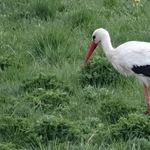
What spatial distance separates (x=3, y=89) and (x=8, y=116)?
0.96 m

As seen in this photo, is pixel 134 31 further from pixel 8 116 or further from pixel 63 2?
pixel 8 116

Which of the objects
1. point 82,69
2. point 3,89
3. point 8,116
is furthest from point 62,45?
point 8,116

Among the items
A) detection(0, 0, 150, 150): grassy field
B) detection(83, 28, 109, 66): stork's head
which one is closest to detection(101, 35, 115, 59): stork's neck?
detection(83, 28, 109, 66): stork's head

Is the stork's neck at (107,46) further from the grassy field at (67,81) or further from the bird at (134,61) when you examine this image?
the grassy field at (67,81)

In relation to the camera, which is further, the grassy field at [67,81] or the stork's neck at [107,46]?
the stork's neck at [107,46]

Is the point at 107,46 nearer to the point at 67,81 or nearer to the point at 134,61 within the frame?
the point at 134,61

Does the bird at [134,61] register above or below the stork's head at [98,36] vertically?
below

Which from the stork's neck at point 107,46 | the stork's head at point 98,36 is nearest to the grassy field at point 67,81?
the stork's head at point 98,36

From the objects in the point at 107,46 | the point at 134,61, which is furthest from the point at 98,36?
the point at 134,61

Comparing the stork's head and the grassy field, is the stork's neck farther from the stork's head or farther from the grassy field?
the grassy field

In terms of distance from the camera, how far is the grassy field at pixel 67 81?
477 cm

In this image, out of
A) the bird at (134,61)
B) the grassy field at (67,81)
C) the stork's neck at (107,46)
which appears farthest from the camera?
the stork's neck at (107,46)

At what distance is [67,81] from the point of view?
20.5 ft

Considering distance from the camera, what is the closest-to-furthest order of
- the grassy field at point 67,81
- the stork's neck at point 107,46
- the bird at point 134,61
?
1. the grassy field at point 67,81
2. the bird at point 134,61
3. the stork's neck at point 107,46
